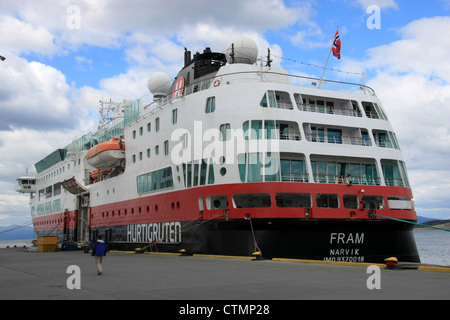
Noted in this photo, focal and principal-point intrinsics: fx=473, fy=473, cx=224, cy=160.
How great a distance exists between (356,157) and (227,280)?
14.0 metres

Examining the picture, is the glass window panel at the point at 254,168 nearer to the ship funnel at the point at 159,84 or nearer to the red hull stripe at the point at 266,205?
the red hull stripe at the point at 266,205

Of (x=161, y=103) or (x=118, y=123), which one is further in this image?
(x=118, y=123)

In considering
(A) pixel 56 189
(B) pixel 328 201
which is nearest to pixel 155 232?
(B) pixel 328 201

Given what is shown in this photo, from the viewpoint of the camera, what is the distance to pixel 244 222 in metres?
22.6

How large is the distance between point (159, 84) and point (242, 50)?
12103 millimetres

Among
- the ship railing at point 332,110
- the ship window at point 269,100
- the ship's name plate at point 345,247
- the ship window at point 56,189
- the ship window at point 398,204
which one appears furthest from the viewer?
the ship window at point 56,189

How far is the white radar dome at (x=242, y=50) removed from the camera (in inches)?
1176

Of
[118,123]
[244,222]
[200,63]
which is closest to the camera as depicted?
[244,222]

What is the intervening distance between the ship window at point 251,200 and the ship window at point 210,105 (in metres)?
5.05

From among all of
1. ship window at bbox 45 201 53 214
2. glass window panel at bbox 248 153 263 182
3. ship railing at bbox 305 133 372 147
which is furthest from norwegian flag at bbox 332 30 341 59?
ship window at bbox 45 201 53 214

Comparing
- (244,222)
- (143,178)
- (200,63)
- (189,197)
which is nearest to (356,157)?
(244,222)

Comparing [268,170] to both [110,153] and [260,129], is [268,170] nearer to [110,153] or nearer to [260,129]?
[260,129]

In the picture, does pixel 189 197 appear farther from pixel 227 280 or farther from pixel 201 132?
pixel 227 280

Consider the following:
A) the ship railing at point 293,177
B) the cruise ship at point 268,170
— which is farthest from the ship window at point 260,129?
the ship railing at point 293,177
